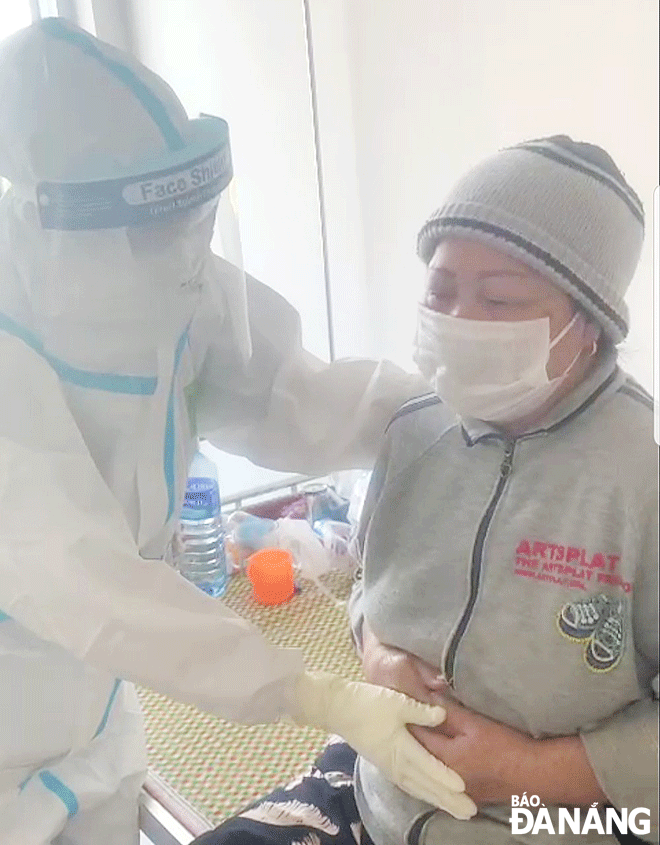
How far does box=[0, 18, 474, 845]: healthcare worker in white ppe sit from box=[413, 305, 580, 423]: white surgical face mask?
0.17 metres

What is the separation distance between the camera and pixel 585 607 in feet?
2.67

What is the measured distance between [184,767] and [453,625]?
536 millimetres

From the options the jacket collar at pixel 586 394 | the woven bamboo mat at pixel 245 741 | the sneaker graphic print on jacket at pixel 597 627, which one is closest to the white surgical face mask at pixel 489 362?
the jacket collar at pixel 586 394

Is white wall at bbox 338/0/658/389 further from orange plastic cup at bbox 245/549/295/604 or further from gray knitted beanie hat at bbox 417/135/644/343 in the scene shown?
orange plastic cup at bbox 245/549/295/604

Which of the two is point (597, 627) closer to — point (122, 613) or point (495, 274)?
point (495, 274)

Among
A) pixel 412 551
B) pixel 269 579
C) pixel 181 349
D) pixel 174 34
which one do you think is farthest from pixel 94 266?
pixel 269 579

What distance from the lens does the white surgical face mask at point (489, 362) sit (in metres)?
0.83

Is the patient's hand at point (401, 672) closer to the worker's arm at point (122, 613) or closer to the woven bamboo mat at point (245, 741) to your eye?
the worker's arm at point (122, 613)

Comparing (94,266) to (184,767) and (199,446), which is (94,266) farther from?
(184,767)

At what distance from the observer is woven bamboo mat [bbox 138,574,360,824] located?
1.22m

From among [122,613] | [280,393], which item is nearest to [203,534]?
[280,393]

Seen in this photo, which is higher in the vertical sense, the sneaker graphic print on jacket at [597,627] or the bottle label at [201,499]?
the sneaker graphic print on jacket at [597,627]

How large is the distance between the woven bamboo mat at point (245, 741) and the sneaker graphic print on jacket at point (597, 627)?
0.39m

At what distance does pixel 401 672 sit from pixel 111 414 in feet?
1.18
